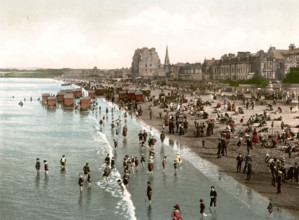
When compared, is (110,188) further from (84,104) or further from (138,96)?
(138,96)

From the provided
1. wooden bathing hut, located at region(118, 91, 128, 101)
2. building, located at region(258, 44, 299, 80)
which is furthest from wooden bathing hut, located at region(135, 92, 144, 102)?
building, located at region(258, 44, 299, 80)

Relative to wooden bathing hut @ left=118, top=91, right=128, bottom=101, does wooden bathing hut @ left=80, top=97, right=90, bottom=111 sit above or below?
below

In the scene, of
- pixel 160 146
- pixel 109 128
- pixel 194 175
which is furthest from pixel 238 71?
pixel 194 175

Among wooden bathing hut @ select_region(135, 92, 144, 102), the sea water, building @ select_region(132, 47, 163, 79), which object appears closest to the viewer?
the sea water

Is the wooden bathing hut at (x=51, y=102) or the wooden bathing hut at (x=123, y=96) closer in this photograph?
the wooden bathing hut at (x=51, y=102)

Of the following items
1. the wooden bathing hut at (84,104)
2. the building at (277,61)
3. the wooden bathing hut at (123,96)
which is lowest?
the wooden bathing hut at (84,104)

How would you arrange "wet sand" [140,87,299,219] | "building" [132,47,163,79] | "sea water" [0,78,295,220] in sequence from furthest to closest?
"building" [132,47,163,79] < "wet sand" [140,87,299,219] < "sea water" [0,78,295,220]

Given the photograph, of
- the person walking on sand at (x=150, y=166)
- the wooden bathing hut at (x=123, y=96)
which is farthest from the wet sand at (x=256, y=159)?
the wooden bathing hut at (x=123, y=96)

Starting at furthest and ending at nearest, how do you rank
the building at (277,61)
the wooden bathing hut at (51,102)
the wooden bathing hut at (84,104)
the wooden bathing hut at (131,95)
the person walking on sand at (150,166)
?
1. the building at (277,61)
2. the wooden bathing hut at (131,95)
3. the wooden bathing hut at (51,102)
4. the wooden bathing hut at (84,104)
5. the person walking on sand at (150,166)

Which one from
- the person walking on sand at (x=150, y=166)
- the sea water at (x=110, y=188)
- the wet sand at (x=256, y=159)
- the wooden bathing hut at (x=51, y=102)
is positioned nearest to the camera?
the sea water at (x=110, y=188)

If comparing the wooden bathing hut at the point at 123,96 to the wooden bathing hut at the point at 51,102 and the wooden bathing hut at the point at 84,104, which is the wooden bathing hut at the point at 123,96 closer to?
the wooden bathing hut at the point at 84,104

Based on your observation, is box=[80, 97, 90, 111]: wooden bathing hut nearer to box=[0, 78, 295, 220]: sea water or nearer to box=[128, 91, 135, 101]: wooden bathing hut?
box=[128, 91, 135, 101]: wooden bathing hut

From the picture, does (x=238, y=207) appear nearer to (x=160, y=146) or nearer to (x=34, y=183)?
(x=34, y=183)
